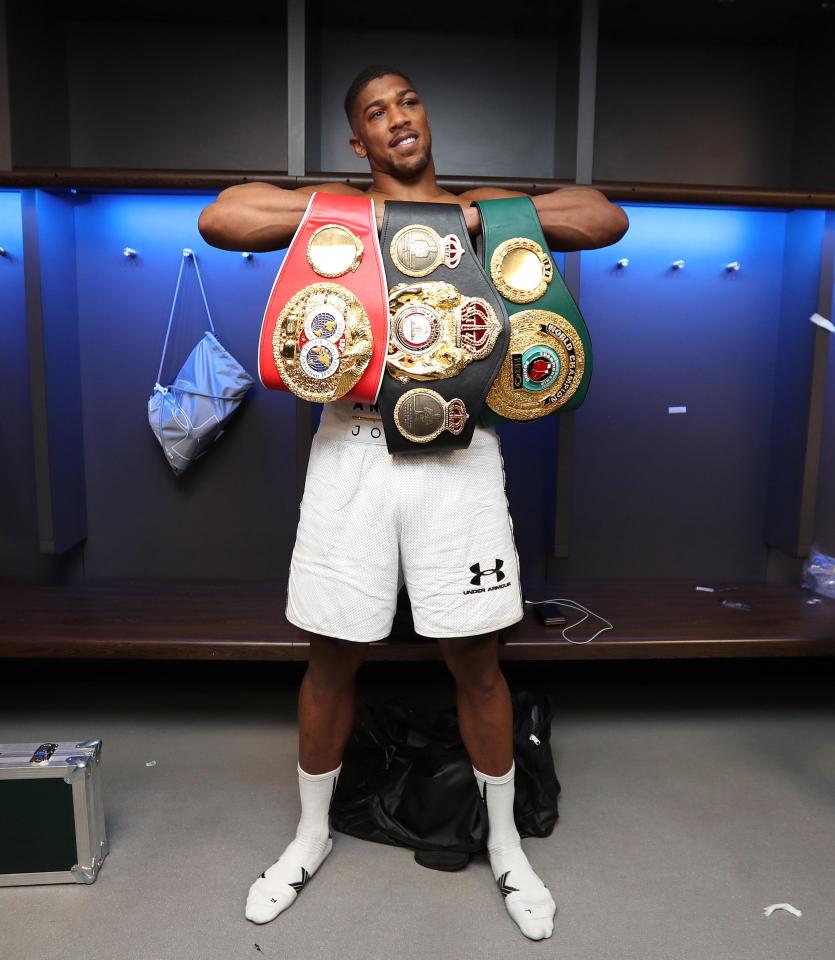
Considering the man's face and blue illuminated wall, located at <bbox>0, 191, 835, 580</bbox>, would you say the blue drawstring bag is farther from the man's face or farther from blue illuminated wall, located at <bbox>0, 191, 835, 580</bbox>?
the man's face

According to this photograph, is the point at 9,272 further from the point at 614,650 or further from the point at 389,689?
the point at 614,650

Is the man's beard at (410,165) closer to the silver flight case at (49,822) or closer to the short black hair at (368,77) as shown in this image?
the short black hair at (368,77)

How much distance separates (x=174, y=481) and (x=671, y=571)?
5.50 feet

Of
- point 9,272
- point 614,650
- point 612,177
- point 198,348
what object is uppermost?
point 612,177

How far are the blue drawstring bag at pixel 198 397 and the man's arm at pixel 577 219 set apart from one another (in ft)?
4.11

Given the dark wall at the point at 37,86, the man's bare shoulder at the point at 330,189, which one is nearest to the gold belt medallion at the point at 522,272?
the man's bare shoulder at the point at 330,189

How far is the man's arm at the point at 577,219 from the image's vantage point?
1414 millimetres

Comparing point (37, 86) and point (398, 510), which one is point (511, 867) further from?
point (37, 86)

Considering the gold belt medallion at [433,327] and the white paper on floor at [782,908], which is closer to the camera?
the gold belt medallion at [433,327]

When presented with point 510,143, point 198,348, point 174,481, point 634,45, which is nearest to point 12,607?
point 174,481

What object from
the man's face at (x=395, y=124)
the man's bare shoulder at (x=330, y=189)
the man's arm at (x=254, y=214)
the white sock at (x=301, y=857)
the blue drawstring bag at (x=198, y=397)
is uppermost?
the man's face at (x=395, y=124)

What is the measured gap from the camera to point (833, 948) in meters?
1.40

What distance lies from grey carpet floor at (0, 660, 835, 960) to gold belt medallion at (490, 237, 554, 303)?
111 centimetres

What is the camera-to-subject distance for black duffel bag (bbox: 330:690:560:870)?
1.65 metres
